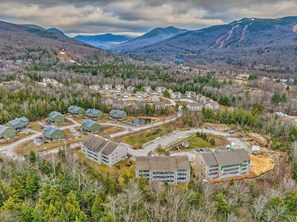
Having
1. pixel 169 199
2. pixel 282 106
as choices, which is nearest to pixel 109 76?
pixel 282 106

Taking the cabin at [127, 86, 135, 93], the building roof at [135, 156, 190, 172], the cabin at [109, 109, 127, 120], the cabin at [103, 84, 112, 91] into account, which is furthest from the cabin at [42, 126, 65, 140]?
the cabin at [103, 84, 112, 91]

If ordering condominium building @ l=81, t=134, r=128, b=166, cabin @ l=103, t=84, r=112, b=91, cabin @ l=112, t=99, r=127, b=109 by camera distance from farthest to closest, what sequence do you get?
1. cabin @ l=103, t=84, r=112, b=91
2. cabin @ l=112, t=99, r=127, b=109
3. condominium building @ l=81, t=134, r=128, b=166

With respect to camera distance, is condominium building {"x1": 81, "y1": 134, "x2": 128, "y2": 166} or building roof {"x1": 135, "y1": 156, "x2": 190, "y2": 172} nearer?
building roof {"x1": 135, "y1": 156, "x2": 190, "y2": 172}

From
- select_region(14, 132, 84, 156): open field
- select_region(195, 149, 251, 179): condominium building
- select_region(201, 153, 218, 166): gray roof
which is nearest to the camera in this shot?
select_region(201, 153, 218, 166): gray roof

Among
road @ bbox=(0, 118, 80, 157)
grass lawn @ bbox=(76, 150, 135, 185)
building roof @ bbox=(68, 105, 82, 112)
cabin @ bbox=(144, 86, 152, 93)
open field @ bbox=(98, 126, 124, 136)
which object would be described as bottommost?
grass lawn @ bbox=(76, 150, 135, 185)

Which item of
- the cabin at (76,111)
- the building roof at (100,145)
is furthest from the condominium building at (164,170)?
the cabin at (76,111)

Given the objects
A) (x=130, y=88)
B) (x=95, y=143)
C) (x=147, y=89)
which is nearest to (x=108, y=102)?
(x=130, y=88)

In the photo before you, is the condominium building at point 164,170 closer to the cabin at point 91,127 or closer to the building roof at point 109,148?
the building roof at point 109,148

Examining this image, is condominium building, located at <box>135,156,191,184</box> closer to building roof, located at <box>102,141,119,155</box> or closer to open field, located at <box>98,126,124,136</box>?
building roof, located at <box>102,141,119,155</box>
